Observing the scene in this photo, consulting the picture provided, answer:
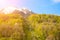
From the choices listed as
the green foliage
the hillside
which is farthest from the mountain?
the green foliage

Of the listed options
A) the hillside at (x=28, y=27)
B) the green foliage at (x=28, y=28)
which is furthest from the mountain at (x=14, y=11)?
the green foliage at (x=28, y=28)

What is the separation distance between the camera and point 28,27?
44.6 ft

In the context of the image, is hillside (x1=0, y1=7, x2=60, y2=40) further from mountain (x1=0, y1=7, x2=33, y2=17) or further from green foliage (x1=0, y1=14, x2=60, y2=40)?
mountain (x1=0, y1=7, x2=33, y2=17)

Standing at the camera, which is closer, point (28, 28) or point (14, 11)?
point (28, 28)

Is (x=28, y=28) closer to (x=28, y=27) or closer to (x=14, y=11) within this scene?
(x=28, y=27)

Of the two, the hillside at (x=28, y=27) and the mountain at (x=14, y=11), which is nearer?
the hillside at (x=28, y=27)

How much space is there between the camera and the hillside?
11531 mm

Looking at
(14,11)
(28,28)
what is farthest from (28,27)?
(14,11)

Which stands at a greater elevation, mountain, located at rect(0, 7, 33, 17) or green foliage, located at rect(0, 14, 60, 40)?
mountain, located at rect(0, 7, 33, 17)

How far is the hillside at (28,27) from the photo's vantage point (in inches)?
454

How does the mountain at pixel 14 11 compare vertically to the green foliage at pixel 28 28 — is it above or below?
above

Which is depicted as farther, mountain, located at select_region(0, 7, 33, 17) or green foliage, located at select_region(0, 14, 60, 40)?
mountain, located at select_region(0, 7, 33, 17)

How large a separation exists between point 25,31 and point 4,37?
1796 millimetres

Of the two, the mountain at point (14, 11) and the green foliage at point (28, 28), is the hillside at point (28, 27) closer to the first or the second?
the green foliage at point (28, 28)
